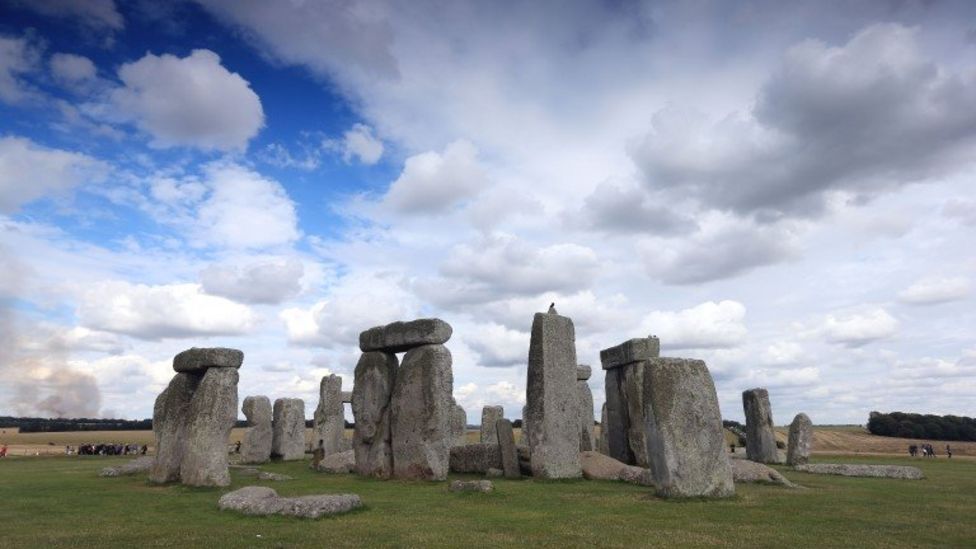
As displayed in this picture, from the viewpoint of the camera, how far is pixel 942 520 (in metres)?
10.0

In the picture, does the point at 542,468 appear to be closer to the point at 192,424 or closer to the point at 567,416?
the point at 567,416

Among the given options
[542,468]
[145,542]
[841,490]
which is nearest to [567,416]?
[542,468]

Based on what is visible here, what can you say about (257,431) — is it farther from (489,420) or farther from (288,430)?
(489,420)

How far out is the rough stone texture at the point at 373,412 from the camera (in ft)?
59.3

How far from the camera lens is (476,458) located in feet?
64.0

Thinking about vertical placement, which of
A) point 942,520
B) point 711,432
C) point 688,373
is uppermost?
point 688,373

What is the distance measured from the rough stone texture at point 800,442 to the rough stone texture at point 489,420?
12280 millimetres

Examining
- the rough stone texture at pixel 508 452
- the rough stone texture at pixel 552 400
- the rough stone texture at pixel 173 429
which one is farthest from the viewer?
the rough stone texture at pixel 508 452

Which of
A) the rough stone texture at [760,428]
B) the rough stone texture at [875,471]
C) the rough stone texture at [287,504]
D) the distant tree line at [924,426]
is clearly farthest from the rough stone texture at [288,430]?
the distant tree line at [924,426]

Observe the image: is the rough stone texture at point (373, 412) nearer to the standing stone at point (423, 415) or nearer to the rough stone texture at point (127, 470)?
the standing stone at point (423, 415)

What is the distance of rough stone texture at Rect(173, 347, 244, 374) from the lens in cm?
1579

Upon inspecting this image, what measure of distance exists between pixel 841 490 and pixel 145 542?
13433 millimetres

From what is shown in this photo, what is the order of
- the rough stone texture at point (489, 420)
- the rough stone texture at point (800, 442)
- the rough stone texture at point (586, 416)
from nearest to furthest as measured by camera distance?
the rough stone texture at point (800, 442)
the rough stone texture at point (586, 416)
the rough stone texture at point (489, 420)

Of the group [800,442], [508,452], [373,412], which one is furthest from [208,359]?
[800,442]
